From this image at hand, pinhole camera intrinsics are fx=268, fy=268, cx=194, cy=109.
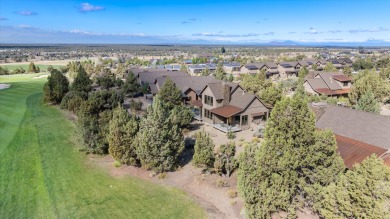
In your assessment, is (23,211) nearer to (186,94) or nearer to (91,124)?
(91,124)

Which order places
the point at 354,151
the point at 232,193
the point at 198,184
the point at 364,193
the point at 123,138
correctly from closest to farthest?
the point at 364,193, the point at 232,193, the point at 354,151, the point at 198,184, the point at 123,138

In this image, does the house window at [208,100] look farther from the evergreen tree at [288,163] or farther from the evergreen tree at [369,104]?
the evergreen tree at [288,163]

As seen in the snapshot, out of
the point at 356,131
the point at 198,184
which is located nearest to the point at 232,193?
the point at 198,184

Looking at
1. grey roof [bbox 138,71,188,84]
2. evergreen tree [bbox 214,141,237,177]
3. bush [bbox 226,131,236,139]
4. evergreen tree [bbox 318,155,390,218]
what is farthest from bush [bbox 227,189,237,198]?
grey roof [bbox 138,71,188,84]

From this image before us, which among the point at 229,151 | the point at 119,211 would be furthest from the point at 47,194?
the point at 229,151

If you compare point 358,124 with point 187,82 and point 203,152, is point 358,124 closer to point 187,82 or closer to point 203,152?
point 203,152

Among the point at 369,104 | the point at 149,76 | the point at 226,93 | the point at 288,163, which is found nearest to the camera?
the point at 288,163
